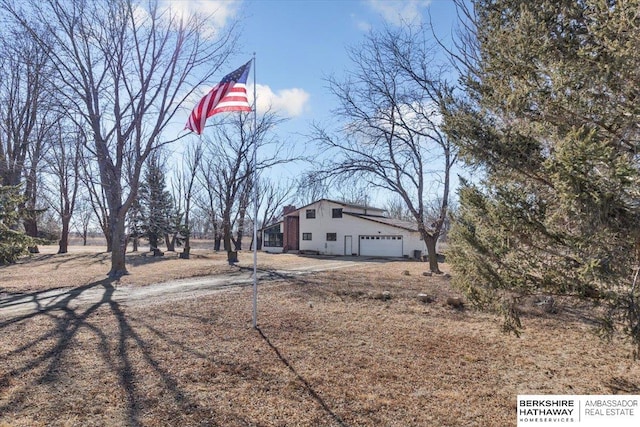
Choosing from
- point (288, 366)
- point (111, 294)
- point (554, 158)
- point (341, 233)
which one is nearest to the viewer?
point (554, 158)

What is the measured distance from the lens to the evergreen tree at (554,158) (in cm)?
323

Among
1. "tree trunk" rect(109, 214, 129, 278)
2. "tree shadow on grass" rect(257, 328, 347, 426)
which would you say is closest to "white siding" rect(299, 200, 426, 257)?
"tree trunk" rect(109, 214, 129, 278)

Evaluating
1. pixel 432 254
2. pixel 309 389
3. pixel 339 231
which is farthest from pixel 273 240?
pixel 309 389

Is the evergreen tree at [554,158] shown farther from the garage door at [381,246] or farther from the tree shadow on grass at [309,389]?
the garage door at [381,246]

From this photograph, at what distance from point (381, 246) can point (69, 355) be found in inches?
1026

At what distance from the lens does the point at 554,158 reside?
3736 millimetres

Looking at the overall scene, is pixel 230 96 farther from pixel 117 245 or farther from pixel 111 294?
pixel 117 245

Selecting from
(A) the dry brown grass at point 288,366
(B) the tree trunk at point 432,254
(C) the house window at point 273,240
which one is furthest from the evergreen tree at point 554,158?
(C) the house window at point 273,240

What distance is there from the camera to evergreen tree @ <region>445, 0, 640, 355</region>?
3232 millimetres

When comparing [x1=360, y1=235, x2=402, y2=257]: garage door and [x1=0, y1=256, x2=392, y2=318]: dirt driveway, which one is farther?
[x1=360, y1=235, x2=402, y2=257]: garage door

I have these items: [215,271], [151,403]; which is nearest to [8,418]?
[151,403]

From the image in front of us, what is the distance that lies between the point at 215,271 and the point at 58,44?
415 inches

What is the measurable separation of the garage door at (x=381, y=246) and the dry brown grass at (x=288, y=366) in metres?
20.6

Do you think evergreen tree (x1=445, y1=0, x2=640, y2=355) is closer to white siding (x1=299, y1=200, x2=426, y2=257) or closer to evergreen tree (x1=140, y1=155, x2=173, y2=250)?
white siding (x1=299, y1=200, x2=426, y2=257)
